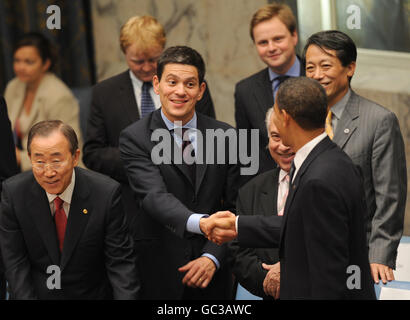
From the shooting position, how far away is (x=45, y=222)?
131 inches

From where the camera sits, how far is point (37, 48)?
16.9 ft

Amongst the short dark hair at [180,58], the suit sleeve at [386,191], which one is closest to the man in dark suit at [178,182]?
the short dark hair at [180,58]

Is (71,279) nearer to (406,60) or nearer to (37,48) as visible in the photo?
(37,48)

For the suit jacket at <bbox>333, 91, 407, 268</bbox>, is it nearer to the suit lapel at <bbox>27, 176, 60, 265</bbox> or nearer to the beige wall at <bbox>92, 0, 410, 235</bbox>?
the suit lapel at <bbox>27, 176, 60, 265</bbox>

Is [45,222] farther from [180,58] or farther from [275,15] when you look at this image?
[275,15]

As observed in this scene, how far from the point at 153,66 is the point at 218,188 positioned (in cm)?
92

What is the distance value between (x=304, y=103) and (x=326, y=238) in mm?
495

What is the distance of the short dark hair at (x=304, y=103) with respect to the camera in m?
2.70

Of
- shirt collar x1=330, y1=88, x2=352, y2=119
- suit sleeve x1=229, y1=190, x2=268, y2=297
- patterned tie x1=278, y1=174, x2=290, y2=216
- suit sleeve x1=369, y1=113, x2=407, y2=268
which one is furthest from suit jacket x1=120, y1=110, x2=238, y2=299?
suit sleeve x1=369, y1=113, x2=407, y2=268

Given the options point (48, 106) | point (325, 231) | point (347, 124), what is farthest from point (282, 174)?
point (48, 106)

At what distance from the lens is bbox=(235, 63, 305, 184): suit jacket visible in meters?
3.94

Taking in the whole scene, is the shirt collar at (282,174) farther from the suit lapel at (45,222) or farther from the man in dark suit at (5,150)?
the man in dark suit at (5,150)

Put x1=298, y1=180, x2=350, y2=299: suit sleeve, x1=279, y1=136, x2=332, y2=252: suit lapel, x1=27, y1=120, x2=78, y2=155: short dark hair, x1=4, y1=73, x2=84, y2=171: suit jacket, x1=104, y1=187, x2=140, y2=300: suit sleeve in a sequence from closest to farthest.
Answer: x1=298, y1=180, x2=350, y2=299: suit sleeve < x1=279, y1=136, x2=332, y2=252: suit lapel < x1=27, y1=120, x2=78, y2=155: short dark hair < x1=104, y1=187, x2=140, y2=300: suit sleeve < x1=4, y1=73, x2=84, y2=171: suit jacket

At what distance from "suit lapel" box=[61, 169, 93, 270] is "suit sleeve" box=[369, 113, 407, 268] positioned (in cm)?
129
